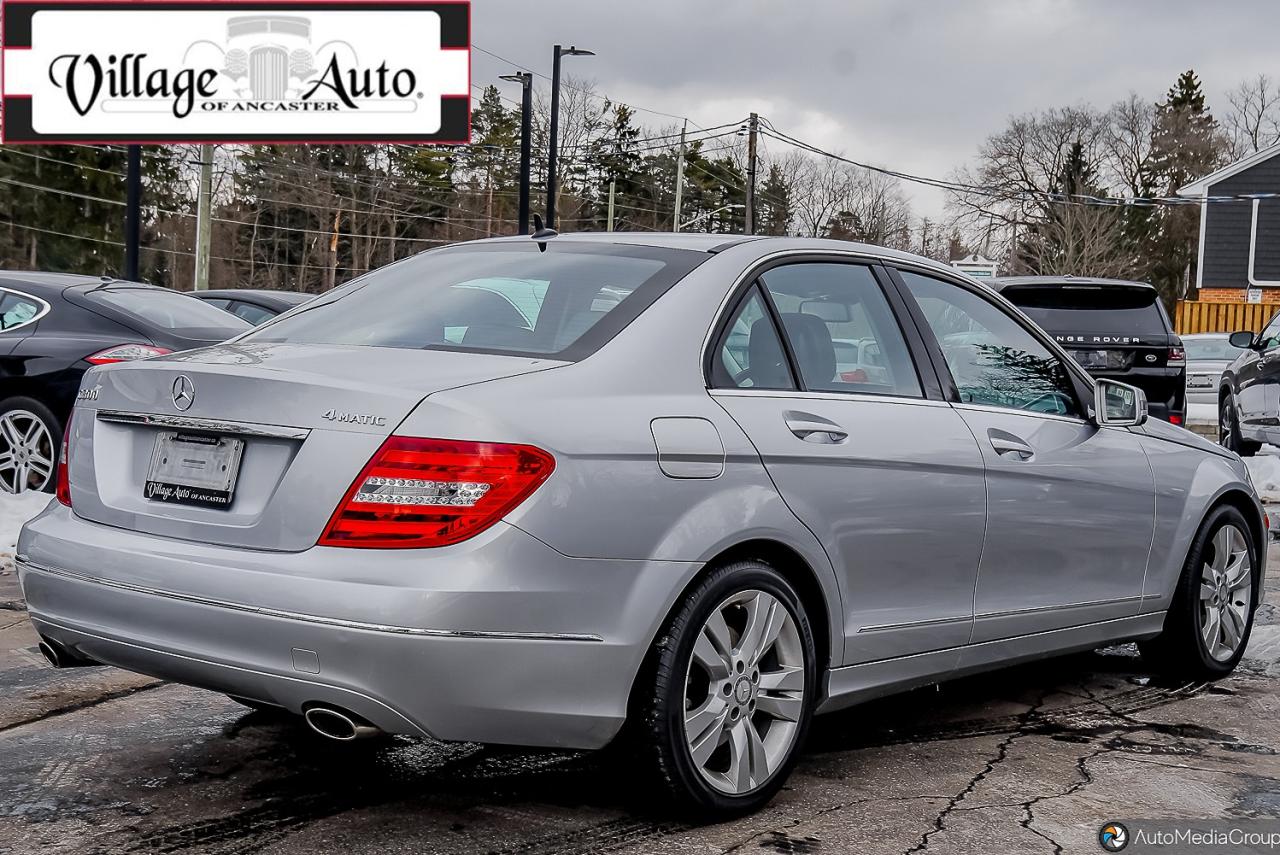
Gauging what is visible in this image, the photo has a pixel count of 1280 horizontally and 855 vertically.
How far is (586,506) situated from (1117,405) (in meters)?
2.65

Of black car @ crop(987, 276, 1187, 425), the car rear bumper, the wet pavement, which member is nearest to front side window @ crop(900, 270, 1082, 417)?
the wet pavement

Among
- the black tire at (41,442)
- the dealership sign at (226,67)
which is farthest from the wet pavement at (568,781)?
the dealership sign at (226,67)

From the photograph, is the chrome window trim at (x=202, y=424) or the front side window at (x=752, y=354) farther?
the front side window at (x=752, y=354)

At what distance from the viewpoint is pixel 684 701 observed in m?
3.51

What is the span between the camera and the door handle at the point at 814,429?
3846 millimetres

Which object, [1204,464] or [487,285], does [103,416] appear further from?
[1204,464]

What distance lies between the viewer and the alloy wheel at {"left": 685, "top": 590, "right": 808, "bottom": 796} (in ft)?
11.8

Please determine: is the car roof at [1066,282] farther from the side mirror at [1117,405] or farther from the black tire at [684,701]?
the black tire at [684,701]

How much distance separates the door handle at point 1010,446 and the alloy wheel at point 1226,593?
1.36 metres

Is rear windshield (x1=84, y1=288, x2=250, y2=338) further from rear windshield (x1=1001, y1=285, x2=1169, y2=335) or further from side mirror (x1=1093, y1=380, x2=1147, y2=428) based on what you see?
rear windshield (x1=1001, y1=285, x2=1169, y2=335)

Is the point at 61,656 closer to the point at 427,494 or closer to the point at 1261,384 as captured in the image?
the point at 427,494

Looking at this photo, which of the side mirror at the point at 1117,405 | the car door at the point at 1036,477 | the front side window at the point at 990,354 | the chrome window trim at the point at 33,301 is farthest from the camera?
the chrome window trim at the point at 33,301

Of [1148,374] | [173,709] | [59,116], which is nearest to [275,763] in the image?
[173,709]

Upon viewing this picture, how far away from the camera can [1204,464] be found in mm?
5586
